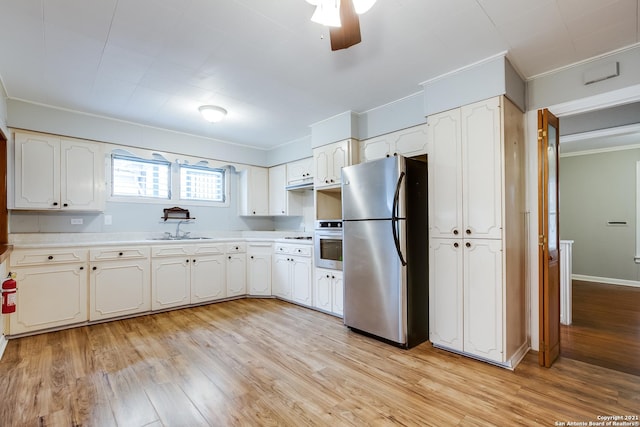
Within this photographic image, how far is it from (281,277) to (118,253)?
2.03m

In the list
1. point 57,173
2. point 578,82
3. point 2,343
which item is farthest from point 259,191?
point 578,82

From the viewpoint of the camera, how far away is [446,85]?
2623mm

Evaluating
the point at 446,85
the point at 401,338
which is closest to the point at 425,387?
the point at 401,338

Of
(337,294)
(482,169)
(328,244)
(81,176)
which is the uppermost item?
(81,176)

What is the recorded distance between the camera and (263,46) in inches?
86.5

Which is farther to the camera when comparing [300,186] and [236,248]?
[300,186]

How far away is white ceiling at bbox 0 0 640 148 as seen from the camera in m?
1.82

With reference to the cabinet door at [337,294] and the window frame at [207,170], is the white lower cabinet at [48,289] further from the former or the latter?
the cabinet door at [337,294]

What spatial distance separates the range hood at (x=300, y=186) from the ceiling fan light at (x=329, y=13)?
3.01 metres

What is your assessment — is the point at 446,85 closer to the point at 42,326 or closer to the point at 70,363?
the point at 70,363

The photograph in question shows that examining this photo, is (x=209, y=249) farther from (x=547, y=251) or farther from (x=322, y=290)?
(x=547, y=251)

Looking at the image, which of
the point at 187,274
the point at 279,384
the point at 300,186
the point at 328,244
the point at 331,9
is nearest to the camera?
the point at 331,9

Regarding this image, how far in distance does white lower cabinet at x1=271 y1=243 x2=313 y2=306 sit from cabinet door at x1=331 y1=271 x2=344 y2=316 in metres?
0.40

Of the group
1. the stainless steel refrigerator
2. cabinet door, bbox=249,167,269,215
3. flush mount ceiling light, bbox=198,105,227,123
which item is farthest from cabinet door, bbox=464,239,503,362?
cabinet door, bbox=249,167,269,215
